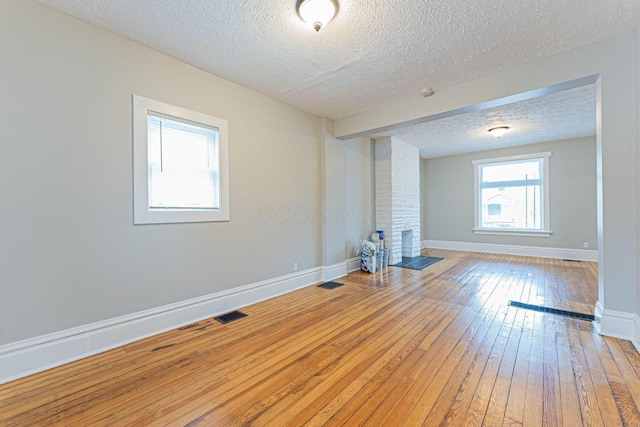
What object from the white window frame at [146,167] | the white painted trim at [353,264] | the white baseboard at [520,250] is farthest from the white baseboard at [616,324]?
the white baseboard at [520,250]

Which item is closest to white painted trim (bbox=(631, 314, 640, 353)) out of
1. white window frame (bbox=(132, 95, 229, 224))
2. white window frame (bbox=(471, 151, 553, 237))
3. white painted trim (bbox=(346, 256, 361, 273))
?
white painted trim (bbox=(346, 256, 361, 273))

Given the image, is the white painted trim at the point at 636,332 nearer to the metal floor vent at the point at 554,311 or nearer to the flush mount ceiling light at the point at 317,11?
the metal floor vent at the point at 554,311

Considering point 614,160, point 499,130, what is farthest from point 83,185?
point 499,130

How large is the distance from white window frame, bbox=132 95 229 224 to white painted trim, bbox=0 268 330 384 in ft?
2.94

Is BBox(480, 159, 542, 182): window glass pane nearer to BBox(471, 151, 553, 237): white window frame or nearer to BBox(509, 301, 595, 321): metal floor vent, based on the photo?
BBox(471, 151, 553, 237): white window frame

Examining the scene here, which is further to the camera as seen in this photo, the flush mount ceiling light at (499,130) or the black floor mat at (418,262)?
the black floor mat at (418,262)

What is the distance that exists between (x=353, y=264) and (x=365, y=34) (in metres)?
3.86

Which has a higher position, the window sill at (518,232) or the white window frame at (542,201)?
the white window frame at (542,201)

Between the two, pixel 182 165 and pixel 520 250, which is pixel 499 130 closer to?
pixel 520 250

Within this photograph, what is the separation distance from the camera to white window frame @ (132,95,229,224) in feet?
8.09

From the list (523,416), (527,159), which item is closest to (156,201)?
(523,416)

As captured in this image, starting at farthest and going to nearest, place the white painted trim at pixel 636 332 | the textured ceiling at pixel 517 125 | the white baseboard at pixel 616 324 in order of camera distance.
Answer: the textured ceiling at pixel 517 125 → the white baseboard at pixel 616 324 → the white painted trim at pixel 636 332

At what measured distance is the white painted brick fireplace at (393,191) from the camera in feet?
18.8

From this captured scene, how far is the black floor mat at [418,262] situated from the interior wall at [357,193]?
3.45 ft
